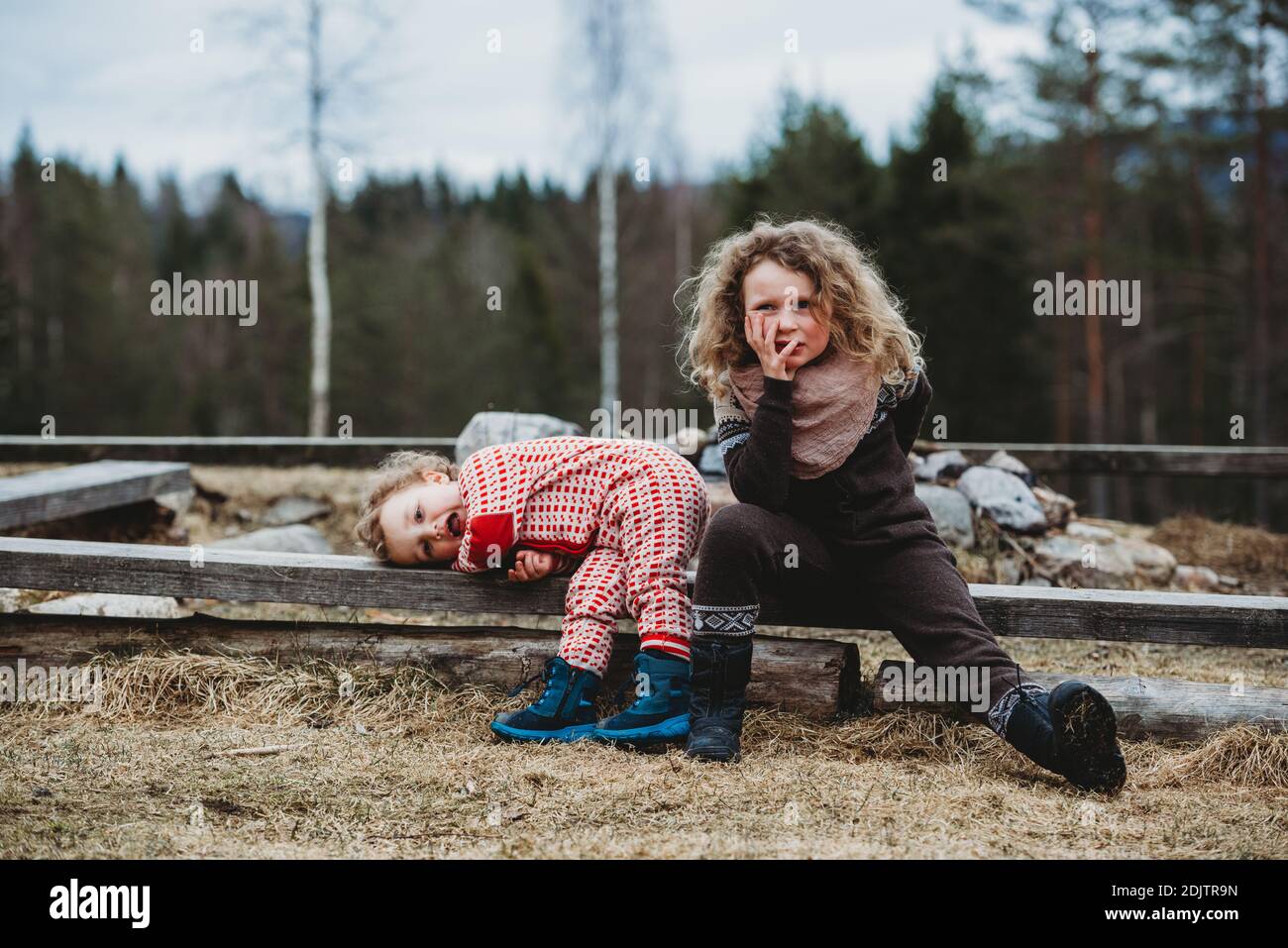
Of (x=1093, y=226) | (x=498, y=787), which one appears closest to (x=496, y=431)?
(x=498, y=787)

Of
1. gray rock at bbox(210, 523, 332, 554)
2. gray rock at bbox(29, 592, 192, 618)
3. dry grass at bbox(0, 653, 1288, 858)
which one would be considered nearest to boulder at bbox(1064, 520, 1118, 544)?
dry grass at bbox(0, 653, 1288, 858)

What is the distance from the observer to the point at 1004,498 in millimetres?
5148

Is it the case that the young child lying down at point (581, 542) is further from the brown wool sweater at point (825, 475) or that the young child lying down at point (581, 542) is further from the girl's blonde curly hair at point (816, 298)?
the girl's blonde curly hair at point (816, 298)

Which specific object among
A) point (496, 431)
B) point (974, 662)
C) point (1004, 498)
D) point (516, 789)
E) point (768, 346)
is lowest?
point (516, 789)

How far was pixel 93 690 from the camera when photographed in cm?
316

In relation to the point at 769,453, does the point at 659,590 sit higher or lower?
lower

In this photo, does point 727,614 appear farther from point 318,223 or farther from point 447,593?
point 318,223

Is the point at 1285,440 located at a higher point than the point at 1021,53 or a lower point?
lower

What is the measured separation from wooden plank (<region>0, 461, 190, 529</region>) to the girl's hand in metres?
3.14

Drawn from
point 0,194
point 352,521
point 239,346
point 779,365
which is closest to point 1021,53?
point 352,521

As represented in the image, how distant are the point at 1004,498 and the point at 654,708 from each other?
9.82 feet
